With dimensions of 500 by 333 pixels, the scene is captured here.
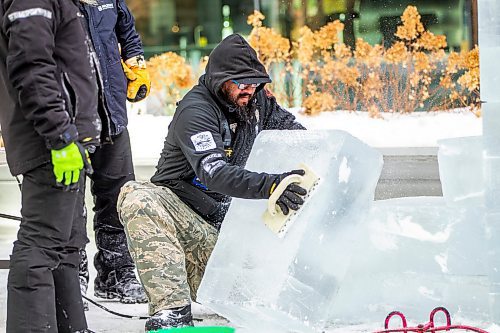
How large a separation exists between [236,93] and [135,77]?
0.71m

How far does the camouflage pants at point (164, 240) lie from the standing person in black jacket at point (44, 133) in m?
0.37

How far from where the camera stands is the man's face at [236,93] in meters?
3.56

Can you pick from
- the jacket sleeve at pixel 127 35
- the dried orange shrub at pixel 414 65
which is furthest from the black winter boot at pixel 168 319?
the dried orange shrub at pixel 414 65

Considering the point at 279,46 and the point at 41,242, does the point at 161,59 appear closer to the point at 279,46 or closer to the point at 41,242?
the point at 279,46

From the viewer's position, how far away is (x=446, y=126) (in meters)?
8.89

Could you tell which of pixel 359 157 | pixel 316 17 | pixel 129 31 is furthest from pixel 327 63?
pixel 359 157

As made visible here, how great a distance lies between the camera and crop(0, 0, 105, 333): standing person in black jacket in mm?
2865

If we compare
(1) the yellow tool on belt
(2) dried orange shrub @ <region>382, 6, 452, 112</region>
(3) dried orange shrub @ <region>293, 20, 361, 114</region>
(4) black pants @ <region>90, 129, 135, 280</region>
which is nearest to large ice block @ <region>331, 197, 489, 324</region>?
(1) the yellow tool on belt

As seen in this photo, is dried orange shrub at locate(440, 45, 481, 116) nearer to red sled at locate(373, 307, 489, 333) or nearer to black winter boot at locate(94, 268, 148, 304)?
black winter boot at locate(94, 268, 148, 304)

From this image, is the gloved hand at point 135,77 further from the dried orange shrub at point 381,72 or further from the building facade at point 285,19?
the building facade at point 285,19

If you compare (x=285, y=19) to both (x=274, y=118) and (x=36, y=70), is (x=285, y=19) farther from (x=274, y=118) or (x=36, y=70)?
(x=36, y=70)

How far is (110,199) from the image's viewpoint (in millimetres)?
4023

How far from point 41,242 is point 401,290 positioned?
1.36 meters

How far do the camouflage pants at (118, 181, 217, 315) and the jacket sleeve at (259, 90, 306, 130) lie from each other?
0.47 meters
